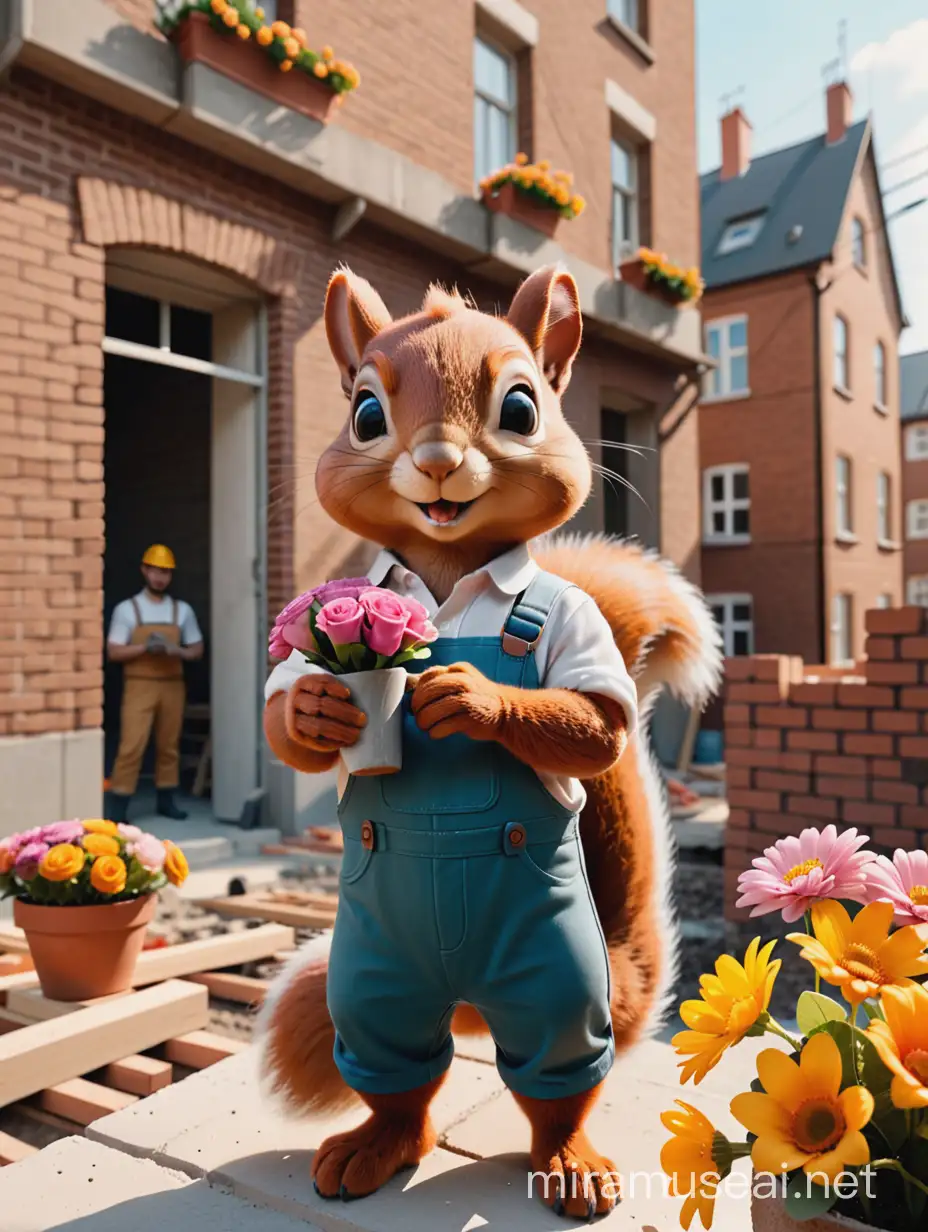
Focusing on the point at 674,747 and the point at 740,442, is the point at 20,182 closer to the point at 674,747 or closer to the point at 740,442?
the point at 674,747

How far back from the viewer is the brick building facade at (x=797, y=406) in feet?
49.4

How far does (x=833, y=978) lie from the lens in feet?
3.94

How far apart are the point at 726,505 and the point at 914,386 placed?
13.8 meters

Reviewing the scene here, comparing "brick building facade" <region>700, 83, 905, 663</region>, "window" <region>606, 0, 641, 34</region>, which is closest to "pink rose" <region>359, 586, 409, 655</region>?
"window" <region>606, 0, 641, 34</region>

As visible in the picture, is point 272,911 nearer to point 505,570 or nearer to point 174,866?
point 174,866

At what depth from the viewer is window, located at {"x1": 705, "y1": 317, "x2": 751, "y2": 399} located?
15.8 meters

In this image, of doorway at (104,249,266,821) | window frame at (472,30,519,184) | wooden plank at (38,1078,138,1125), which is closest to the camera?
wooden plank at (38,1078,138,1125)

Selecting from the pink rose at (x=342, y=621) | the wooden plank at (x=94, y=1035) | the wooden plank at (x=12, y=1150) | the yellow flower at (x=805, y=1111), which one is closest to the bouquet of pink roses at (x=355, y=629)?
the pink rose at (x=342, y=621)

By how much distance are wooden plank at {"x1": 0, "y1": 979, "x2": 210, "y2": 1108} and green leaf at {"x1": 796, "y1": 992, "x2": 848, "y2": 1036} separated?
205cm

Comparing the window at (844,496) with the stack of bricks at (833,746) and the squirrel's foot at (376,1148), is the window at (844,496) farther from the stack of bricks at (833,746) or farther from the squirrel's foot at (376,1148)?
the squirrel's foot at (376,1148)

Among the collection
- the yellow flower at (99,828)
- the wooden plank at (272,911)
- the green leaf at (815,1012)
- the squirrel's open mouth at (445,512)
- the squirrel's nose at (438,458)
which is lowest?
the wooden plank at (272,911)

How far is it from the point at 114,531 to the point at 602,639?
345 inches

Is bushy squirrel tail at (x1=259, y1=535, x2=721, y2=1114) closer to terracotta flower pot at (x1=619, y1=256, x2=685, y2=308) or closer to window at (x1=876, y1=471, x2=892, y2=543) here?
terracotta flower pot at (x1=619, y1=256, x2=685, y2=308)

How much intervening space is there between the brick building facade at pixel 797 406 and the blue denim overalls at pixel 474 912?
13.3m
